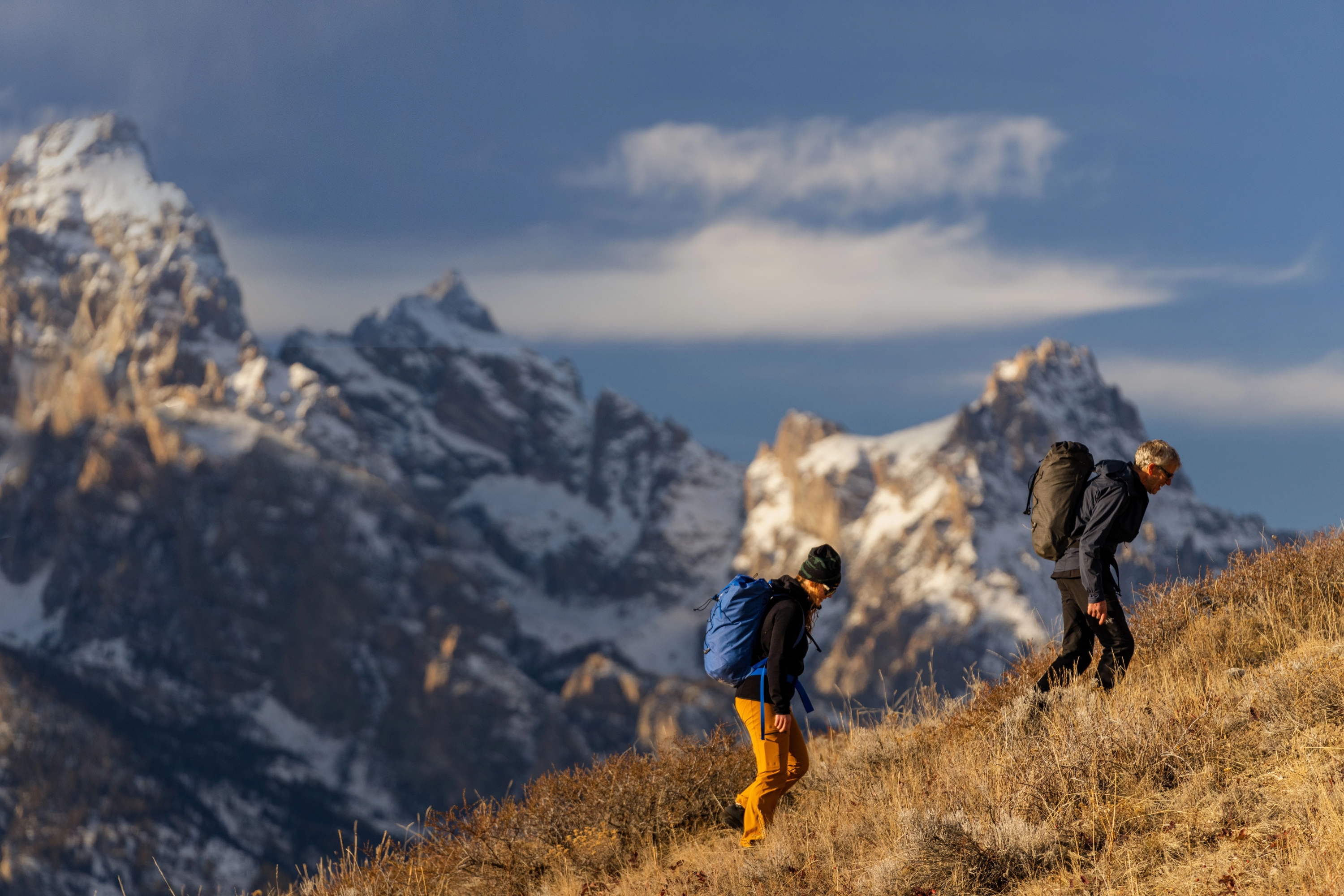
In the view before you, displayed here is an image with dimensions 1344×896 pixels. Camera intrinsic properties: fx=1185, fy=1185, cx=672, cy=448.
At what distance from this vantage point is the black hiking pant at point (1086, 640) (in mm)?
10039

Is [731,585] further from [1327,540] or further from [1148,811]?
[1327,540]

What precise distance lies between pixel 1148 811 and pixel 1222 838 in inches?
23.5

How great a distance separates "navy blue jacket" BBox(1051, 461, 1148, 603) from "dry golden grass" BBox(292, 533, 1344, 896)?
98 cm

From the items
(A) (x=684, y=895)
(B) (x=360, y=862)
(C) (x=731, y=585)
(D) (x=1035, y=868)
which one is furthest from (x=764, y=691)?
(B) (x=360, y=862)

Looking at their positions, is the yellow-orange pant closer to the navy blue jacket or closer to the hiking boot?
the hiking boot

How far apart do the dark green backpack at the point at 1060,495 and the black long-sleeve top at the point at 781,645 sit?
2.27m

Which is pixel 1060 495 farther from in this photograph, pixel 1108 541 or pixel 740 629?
pixel 740 629

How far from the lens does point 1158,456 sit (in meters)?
9.98

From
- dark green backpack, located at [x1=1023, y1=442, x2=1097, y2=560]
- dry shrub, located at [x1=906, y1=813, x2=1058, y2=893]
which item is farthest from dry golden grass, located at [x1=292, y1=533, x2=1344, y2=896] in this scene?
dark green backpack, located at [x1=1023, y1=442, x2=1097, y2=560]

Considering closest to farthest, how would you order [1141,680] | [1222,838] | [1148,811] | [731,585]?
[1222,838] < [1148,811] < [731,585] < [1141,680]

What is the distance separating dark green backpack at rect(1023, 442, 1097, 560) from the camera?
10.2 metres

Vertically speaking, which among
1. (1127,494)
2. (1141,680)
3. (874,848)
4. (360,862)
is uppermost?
(1127,494)

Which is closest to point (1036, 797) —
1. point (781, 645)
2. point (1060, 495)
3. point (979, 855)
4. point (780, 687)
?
point (979, 855)

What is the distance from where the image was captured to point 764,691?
923 centimetres
